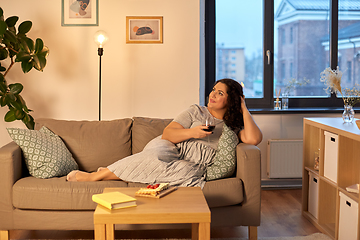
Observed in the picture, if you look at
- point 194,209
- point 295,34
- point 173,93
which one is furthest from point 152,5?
point 194,209

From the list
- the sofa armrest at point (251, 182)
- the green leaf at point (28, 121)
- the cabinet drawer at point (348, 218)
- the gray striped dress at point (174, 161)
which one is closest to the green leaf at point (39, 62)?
the green leaf at point (28, 121)

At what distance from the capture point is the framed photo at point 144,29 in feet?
11.9

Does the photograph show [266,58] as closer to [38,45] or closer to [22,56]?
[38,45]

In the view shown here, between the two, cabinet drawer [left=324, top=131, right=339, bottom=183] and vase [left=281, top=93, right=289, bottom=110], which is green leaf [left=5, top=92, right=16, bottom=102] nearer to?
cabinet drawer [left=324, top=131, right=339, bottom=183]

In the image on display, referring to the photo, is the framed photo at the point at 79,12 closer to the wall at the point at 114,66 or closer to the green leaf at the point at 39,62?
the wall at the point at 114,66

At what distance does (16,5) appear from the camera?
3539mm

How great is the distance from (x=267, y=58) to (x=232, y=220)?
6.98 feet

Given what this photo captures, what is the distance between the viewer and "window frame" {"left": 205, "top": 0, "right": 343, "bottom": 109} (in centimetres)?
381

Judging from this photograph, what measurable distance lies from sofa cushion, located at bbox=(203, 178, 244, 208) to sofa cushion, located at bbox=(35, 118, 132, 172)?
32.7 inches

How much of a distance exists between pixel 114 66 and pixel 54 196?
5.74 feet

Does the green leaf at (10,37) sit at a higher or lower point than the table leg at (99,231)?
higher

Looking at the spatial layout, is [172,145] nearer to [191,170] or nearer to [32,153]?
[191,170]

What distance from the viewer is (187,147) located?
2594 millimetres

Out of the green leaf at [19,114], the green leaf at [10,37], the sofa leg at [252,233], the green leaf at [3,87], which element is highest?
the green leaf at [10,37]
